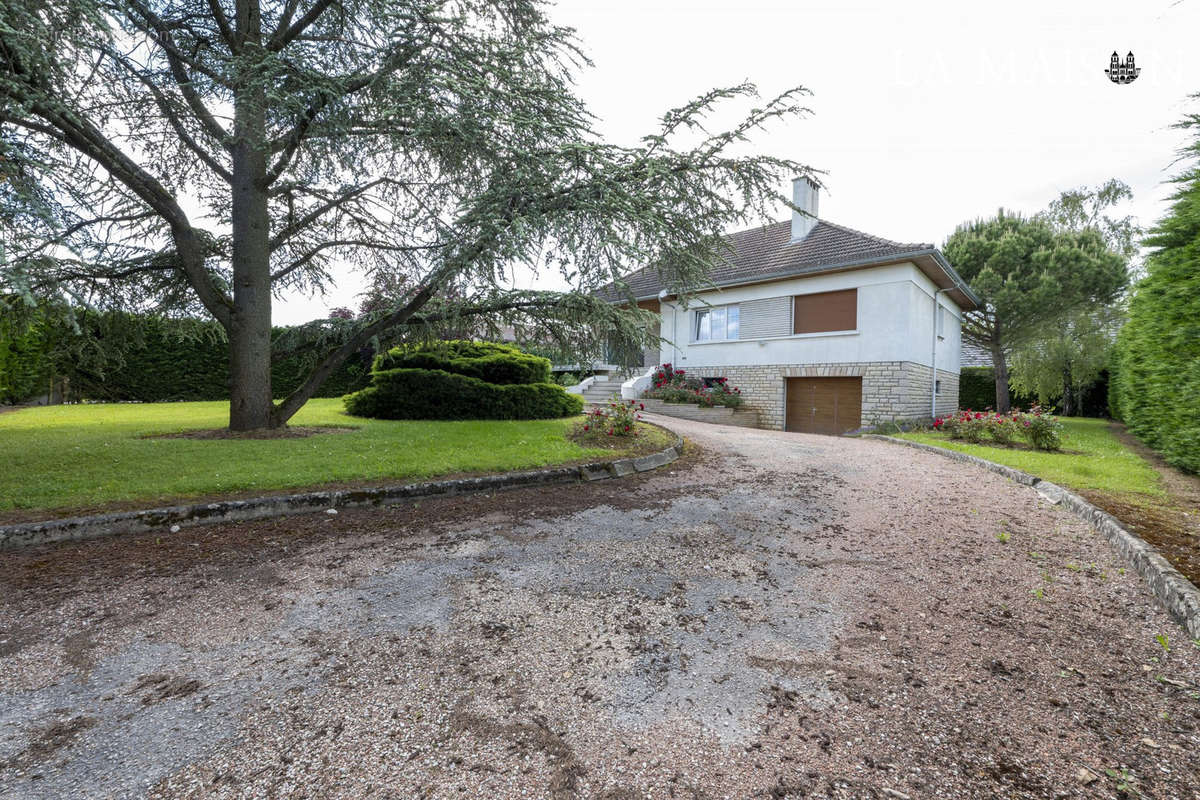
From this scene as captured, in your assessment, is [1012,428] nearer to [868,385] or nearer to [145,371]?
[868,385]

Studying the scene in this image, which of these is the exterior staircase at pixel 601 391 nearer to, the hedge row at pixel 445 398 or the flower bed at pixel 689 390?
the flower bed at pixel 689 390

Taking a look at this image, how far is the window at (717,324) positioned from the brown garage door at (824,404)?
2.55 metres

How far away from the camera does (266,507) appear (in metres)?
4.35

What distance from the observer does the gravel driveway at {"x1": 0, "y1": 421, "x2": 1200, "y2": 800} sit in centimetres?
159

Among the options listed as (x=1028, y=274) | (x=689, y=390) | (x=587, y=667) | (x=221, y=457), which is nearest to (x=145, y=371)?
(x=221, y=457)

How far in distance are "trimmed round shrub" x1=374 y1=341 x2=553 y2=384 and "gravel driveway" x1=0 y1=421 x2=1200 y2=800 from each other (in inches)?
266

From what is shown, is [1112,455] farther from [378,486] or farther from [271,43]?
[271,43]

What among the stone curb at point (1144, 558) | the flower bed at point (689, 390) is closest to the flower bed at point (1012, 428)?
the stone curb at point (1144, 558)

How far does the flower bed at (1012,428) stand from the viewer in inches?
352

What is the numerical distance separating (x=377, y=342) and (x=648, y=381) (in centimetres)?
989

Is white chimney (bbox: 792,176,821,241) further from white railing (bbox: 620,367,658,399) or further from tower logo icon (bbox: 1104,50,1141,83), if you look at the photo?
tower logo icon (bbox: 1104,50,1141,83)

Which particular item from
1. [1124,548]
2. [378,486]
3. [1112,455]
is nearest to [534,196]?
[378,486]

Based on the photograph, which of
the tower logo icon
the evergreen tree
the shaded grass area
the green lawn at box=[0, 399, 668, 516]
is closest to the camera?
the shaded grass area

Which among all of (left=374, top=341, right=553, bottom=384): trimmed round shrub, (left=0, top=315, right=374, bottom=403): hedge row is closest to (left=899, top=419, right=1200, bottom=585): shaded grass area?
(left=374, top=341, right=553, bottom=384): trimmed round shrub
